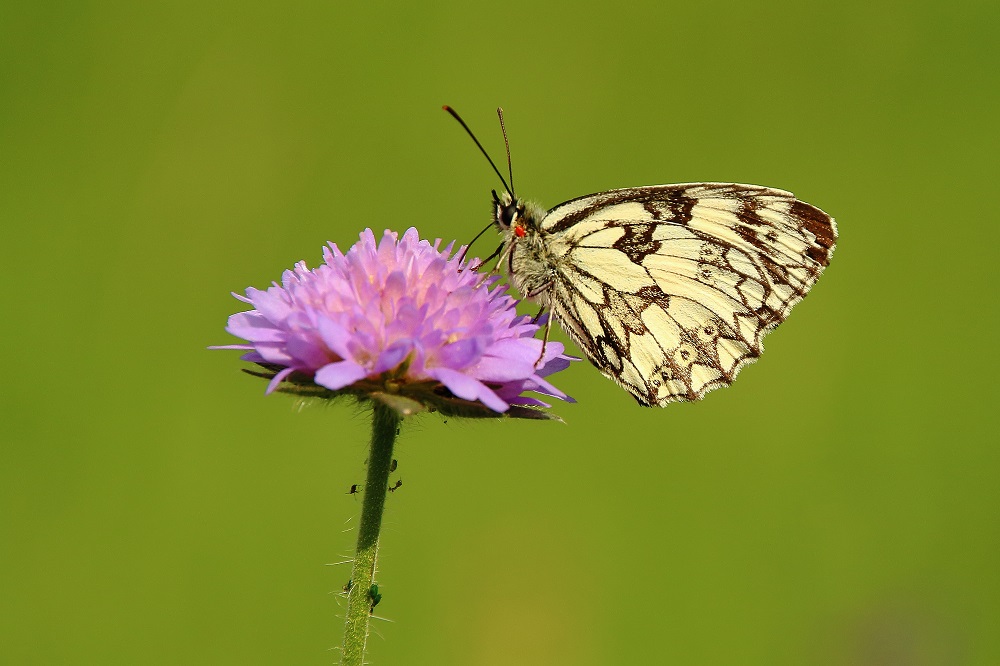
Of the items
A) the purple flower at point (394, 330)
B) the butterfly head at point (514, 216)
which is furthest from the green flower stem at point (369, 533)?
the butterfly head at point (514, 216)

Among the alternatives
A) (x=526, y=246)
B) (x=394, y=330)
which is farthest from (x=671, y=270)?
(x=394, y=330)

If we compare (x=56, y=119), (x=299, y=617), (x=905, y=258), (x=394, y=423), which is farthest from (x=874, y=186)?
(x=394, y=423)

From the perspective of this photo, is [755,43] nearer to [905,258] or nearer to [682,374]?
[905,258]

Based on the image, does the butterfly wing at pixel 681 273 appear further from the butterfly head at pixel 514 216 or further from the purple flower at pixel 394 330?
the purple flower at pixel 394 330

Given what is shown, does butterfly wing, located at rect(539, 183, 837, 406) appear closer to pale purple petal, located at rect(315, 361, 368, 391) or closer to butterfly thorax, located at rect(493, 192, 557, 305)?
butterfly thorax, located at rect(493, 192, 557, 305)

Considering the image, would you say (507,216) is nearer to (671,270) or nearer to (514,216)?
(514,216)

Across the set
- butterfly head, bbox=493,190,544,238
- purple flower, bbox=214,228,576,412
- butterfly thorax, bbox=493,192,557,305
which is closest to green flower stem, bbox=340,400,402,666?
purple flower, bbox=214,228,576,412
